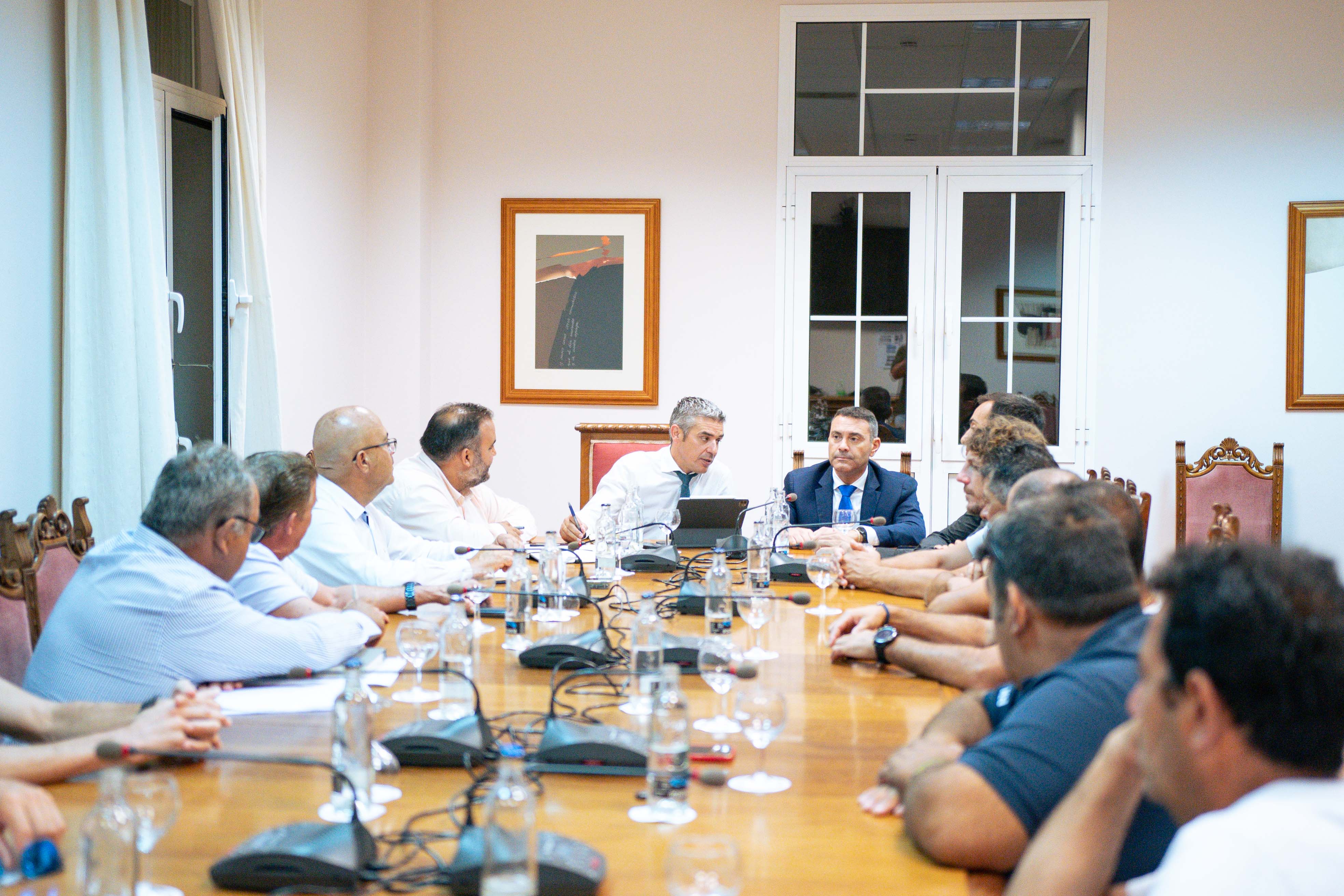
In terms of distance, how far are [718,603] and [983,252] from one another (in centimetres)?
432

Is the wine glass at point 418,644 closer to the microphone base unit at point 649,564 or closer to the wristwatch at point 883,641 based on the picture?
the wristwatch at point 883,641

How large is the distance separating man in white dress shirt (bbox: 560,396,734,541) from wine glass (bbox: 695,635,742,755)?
101 inches

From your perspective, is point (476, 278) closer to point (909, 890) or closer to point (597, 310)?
point (597, 310)

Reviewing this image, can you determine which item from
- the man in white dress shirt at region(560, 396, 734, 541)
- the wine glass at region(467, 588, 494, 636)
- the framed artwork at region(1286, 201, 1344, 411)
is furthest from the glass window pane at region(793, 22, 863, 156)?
the wine glass at region(467, 588, 494, 636)

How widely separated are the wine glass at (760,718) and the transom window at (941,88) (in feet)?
16.6

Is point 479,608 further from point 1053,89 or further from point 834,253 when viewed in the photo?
point 1053,89

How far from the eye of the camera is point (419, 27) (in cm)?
631

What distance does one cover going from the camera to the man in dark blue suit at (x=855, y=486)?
4.76m

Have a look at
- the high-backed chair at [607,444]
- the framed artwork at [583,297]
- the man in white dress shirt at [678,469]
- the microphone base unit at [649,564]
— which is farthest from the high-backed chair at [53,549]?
the framed artwork at [583,297]

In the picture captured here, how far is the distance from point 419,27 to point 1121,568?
18.9ft

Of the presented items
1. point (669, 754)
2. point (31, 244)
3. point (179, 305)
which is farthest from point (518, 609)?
point (179, 305)

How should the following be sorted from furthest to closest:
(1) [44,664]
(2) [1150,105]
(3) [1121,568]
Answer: (2) [1150,105] → (1) [44,664] → (3) [1121,568]

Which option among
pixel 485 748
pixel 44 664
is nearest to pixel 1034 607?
pixel 485 748

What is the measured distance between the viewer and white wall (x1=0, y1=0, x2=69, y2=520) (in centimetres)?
346
